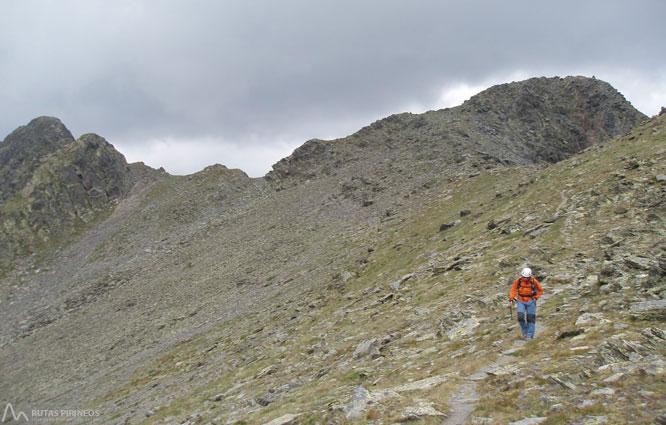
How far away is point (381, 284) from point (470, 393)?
18.8 m

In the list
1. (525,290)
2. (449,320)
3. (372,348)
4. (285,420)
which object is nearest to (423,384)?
(285,420)

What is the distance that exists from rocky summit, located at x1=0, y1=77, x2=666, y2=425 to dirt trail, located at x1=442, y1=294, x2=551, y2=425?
0.07m

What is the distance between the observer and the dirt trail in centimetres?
977

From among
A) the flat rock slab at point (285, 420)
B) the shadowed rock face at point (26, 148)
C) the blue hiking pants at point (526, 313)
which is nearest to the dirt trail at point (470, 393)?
the blue hiking pants at point (526, 313)

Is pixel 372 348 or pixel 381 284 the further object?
pixel 381 284

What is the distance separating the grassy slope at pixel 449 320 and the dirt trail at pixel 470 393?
0.87 feet

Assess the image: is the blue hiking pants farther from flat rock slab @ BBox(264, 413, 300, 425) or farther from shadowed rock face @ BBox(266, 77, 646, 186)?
shadowed rock face @ BBox(266, 77, 646, 186)

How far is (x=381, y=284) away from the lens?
1172 inches

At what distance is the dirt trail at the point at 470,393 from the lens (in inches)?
385

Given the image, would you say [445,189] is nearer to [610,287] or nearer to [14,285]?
[610,287]

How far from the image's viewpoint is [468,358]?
1356 centimetres

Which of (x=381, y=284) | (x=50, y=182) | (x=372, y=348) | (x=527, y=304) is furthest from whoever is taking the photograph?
(x=50, y=182)
